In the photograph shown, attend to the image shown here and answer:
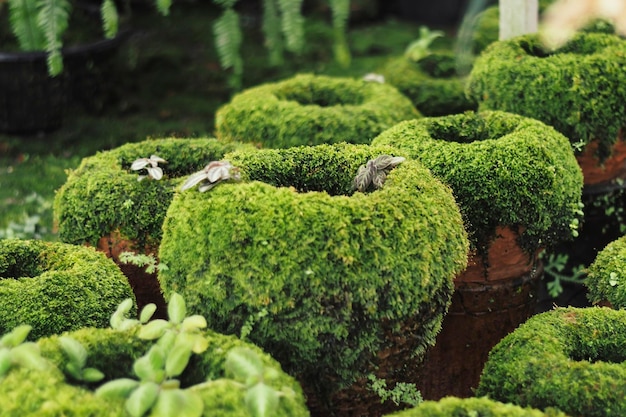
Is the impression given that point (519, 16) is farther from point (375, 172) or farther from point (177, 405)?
point (177, 405)

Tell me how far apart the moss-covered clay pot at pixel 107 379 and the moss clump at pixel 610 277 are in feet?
4.62

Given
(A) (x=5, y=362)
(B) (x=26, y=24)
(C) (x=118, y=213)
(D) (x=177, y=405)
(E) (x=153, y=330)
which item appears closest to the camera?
(D) (x=177, y=405)

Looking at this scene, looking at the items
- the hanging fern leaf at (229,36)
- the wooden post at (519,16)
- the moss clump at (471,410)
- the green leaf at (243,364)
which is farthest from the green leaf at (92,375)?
the wooden post at (519,16)

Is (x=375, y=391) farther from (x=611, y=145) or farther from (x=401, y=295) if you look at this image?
(x=611, y=145)

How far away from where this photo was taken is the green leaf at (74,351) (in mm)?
2027

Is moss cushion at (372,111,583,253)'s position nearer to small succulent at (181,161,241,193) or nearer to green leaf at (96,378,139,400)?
small succulent at (181,161,241,193)

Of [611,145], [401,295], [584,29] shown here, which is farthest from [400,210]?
[584,29]

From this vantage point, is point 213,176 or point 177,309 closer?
point 177,309

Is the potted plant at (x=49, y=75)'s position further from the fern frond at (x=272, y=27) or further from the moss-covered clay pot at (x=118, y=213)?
the fern frond at (x=272, y=27)

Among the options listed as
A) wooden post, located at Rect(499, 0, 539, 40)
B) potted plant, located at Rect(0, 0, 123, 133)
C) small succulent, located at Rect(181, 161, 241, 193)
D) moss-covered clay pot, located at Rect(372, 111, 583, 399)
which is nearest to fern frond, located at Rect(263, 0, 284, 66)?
small succulent, located at Rect(181, 161, 241, 193)

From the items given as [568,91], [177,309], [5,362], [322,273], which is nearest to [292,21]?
[322,273]

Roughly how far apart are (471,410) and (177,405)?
749 millimetres

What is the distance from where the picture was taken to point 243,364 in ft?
6.46

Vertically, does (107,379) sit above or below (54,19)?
below
